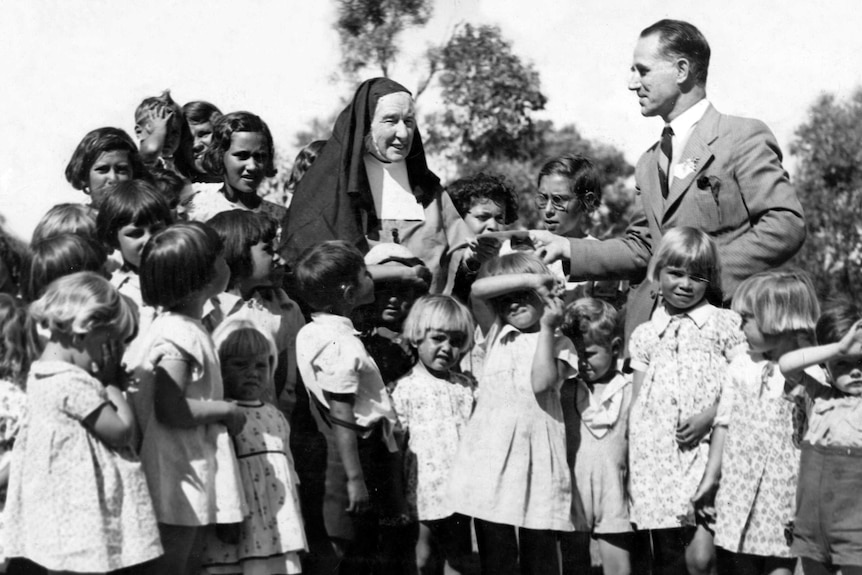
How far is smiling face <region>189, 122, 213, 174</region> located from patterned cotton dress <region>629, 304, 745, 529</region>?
125 inches

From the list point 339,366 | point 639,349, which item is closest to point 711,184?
point 639,349

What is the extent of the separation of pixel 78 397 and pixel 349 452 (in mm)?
1366

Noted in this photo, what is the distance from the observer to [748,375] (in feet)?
17.7

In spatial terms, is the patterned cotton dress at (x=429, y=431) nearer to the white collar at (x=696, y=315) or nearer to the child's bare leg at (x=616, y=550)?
the child's bare leg at (x=616, y=550)

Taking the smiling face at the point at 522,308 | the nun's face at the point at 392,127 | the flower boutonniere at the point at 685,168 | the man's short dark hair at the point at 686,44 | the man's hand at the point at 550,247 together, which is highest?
the man's short dark hair at the point at 686,44

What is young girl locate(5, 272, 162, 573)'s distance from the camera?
437cm

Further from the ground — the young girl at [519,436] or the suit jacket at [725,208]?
the suit jacket at [725,208]

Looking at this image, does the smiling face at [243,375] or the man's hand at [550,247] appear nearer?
the smiling face at [243,375]

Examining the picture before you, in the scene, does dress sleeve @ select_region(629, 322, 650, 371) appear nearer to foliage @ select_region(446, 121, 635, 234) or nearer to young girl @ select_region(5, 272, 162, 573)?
young girl @ select_region(5, 272, 162, 573)

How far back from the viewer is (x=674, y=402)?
5570mm

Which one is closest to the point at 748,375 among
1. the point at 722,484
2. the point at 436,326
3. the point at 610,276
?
the point at 722,484

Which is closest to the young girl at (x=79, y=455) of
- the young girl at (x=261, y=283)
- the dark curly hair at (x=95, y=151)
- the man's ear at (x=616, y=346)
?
the young girl at (x=261, y=283)

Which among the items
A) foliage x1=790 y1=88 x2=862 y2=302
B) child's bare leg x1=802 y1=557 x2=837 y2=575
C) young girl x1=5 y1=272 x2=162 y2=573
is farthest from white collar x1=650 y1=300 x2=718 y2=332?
foliage x1=790 y1=88 x2=862 y2=302

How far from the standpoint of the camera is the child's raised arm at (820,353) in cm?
479
